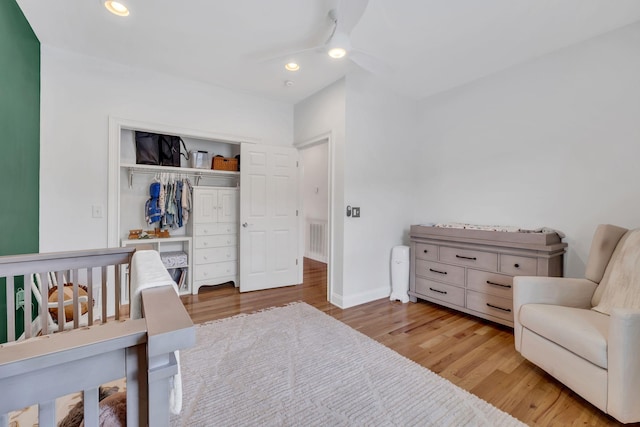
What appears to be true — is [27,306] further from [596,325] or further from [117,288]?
[596,325]

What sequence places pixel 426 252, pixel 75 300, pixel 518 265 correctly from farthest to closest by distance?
pixel 426 252
pixel 518 265
pixel 75 300

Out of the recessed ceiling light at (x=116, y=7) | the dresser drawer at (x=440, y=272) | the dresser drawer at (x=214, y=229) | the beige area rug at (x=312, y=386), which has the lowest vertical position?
the beige area rug at (x=312, y=386)

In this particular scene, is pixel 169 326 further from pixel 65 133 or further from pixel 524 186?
pixel 524 186

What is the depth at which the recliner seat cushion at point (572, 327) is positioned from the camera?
4.91 ft

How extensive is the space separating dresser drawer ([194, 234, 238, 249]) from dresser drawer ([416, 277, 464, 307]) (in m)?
2.38

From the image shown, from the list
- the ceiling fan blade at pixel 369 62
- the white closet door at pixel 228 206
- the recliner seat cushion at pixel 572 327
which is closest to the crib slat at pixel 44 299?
the white closet door at pixel 228 206

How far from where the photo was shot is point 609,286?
1.87 meters

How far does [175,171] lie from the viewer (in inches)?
137

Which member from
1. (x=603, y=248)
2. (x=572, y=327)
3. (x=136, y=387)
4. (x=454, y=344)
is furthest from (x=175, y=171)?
(x=603, y=248)

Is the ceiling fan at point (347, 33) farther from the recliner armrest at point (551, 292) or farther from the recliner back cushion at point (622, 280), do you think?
the recliner back cushion at point (622, 280)

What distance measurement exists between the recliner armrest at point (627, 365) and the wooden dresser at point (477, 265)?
98cm

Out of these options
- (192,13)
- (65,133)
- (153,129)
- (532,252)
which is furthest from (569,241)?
(65,133)

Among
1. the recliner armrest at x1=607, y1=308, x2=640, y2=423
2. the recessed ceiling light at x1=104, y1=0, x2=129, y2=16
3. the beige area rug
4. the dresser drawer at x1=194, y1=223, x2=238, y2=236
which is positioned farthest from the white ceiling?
the beige area rug

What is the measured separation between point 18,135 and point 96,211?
880mm
